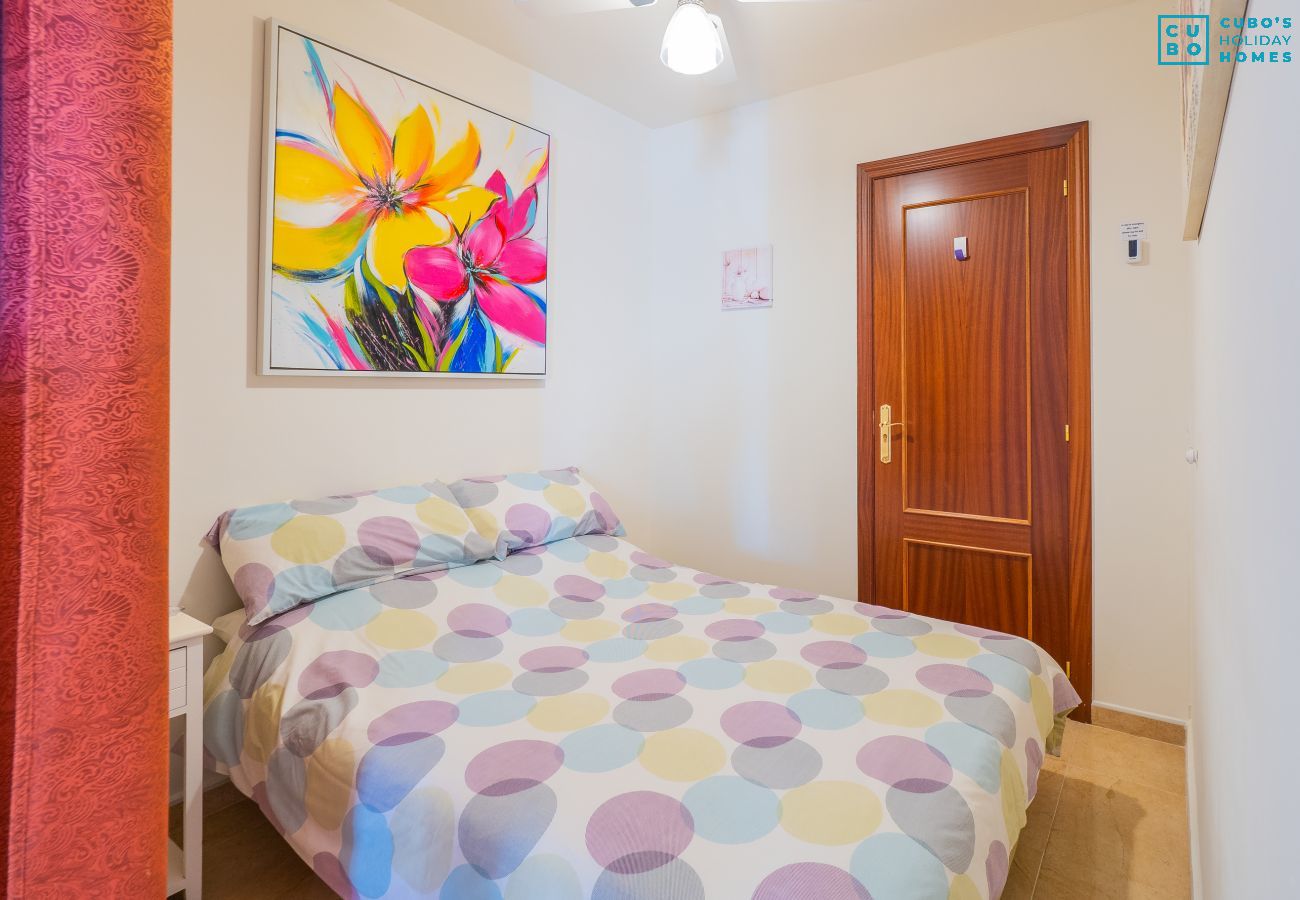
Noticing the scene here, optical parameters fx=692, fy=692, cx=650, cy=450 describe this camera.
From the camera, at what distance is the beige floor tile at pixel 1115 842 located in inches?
70.6

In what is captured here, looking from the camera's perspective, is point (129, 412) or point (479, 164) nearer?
point (129, 412)

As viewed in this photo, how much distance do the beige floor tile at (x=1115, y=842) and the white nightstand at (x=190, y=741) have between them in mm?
2108

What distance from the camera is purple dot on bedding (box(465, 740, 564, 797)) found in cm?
128

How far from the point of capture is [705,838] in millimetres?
1122

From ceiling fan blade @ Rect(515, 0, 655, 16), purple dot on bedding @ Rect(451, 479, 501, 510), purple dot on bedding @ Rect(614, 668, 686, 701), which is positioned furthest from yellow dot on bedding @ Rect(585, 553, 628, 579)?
ceiling fan blade @ Rect(515, 0, 655, 16)

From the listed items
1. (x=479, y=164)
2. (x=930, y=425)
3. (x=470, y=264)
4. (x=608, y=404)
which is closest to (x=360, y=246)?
(x=470, y=264)

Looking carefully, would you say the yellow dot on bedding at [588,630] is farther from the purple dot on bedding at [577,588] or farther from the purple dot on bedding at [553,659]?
the purple dot on bedding at [577,588]

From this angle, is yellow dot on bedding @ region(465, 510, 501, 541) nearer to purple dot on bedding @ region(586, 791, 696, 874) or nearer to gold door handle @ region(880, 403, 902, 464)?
purple dot on bedding @ region(586, 791, 696, 874)

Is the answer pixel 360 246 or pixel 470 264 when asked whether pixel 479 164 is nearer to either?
pixel 470 264

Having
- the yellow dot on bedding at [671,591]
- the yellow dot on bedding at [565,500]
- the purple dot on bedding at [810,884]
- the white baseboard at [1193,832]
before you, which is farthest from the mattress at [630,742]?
the yellow dot on bedding at [565,500]

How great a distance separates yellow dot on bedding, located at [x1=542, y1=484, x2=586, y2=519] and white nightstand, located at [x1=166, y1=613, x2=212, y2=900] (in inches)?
50.5

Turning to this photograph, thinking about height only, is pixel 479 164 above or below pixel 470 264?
above

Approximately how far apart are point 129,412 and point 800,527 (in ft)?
9.97

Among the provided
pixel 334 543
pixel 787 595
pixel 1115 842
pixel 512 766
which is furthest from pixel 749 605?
pixel 334 543
